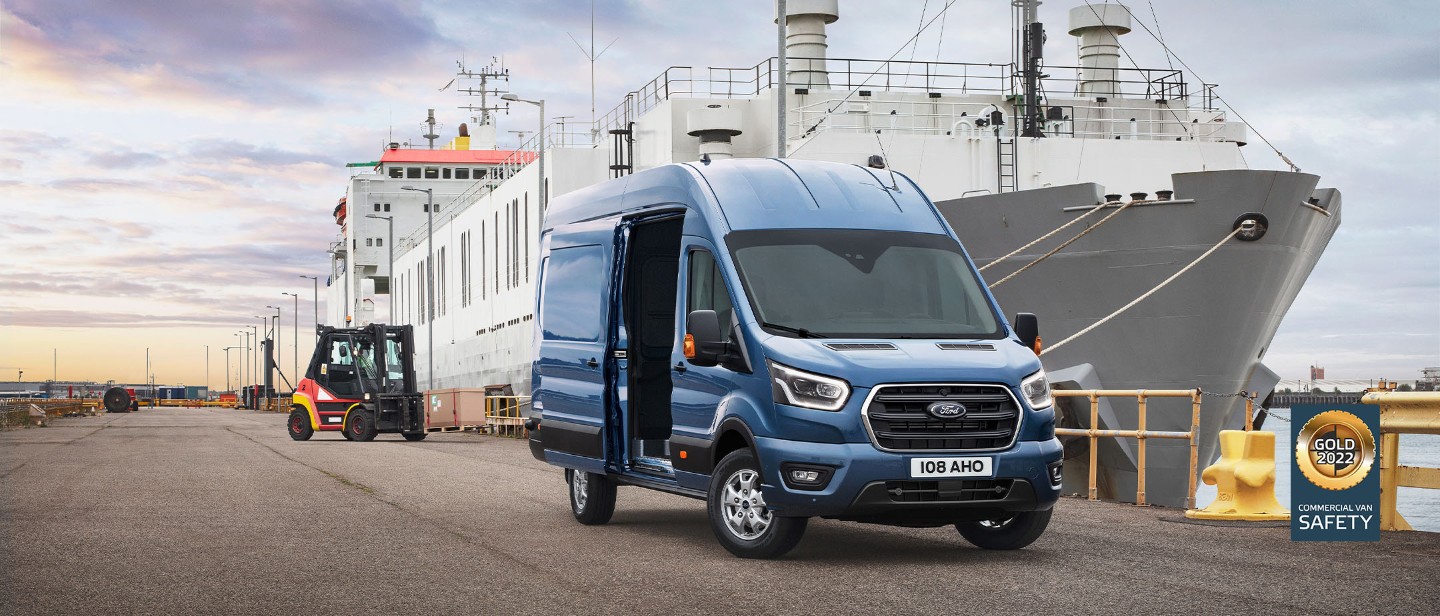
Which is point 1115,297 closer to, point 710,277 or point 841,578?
point 710,277

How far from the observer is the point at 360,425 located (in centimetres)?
3269

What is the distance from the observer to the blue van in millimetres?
8508

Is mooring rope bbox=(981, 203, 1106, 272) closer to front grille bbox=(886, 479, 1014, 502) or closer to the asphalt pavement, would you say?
the asphalt pavement

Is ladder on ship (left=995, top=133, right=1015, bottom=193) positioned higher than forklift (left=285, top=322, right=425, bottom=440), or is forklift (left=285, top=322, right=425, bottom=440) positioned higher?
ladder on ship (left=995, top=133, right=1015, bottom=193)

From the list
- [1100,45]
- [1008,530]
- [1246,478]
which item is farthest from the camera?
[1100,45]

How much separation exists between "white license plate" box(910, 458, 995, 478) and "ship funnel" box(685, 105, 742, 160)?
21.0m

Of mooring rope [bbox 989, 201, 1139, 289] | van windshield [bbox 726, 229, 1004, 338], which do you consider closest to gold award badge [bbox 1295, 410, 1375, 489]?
van windshield [bbox 726, 229, 1004, 338]

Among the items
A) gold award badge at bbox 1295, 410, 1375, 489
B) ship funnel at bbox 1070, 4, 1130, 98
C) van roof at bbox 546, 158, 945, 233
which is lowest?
gold award badge at bbox 1295, 410, 1375, 489

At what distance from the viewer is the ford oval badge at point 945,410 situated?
8500 millimetres

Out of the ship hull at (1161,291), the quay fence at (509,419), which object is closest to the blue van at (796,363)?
the ship hull at (1161,291)

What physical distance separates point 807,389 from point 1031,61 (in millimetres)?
20124

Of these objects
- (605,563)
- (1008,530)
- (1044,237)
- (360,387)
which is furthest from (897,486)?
(360,387)

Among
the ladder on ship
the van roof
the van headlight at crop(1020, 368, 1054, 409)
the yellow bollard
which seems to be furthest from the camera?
the ladder on ship

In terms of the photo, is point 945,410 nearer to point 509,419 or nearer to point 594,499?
point 594,499
